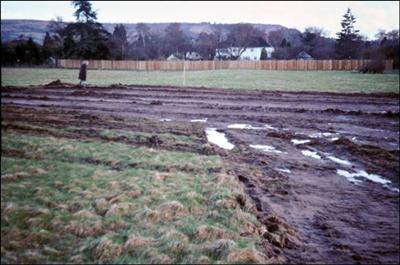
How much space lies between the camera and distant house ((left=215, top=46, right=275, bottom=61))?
382ft

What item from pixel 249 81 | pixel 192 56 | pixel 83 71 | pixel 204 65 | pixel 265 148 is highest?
pixel 192 56

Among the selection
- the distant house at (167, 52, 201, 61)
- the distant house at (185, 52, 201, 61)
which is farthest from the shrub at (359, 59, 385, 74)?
the distant house at (185, 52, 201, 61)

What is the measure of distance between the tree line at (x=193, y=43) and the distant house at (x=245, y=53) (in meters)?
1.17

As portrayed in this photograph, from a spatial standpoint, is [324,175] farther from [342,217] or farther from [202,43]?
[202,43]

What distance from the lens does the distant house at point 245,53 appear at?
382 ft

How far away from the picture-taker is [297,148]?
12922mm

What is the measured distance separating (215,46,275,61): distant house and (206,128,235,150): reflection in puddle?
332 feet

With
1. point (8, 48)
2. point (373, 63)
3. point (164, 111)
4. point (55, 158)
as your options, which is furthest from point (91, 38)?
point (8, 48)

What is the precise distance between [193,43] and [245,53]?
18.4 metres

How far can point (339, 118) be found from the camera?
61.7 ft

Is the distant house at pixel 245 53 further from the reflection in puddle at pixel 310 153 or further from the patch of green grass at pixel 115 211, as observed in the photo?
the patch of green grass at pixel 115 211

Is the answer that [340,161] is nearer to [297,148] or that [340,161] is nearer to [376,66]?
[297,148]

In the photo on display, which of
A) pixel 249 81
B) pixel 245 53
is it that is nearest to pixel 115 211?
pixel 249 81

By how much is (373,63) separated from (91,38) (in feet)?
143
